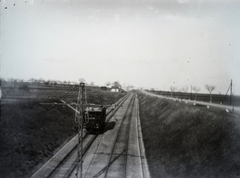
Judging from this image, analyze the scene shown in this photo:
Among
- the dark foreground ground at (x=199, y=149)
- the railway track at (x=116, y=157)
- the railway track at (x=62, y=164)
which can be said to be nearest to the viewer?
the dark foreground ground at (x=199, y=149)

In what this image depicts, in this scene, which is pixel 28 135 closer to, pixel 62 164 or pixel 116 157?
pixel 62 164

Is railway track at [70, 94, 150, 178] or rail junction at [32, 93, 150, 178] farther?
railway track at [70, 94, 150, 178]

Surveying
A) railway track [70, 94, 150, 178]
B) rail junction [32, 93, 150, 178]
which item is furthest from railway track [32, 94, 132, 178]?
railway track [70, 94, 150, 178]

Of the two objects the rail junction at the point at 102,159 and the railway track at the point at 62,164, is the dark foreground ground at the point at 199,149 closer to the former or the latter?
the rail junction at the point at 102,159

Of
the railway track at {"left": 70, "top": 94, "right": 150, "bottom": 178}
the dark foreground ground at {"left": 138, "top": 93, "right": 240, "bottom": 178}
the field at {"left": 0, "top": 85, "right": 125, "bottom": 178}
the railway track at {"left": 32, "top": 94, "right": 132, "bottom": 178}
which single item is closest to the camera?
the dark foreground ground at {"left": 138, "top": 93, "right": 240, "bottom": 178}

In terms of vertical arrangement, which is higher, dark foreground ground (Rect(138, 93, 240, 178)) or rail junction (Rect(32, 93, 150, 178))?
dark foreground ground (Rect(138, 93, 240, 178))

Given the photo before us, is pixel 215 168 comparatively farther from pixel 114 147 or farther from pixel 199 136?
pixel 114 147

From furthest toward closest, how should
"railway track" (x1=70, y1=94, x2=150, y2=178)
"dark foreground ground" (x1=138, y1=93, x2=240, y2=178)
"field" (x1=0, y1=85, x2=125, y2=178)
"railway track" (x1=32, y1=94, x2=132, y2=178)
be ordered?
"railway track" (x1=70, y1=94, x2=150, y2=178) → "field" (x1=0, y1=85, x2=125, y2=178) → "railway track" (x1=32, y1=94, x2=132, y2=178) → "dark foreground ground" (x1=138, y1=93, x2=240, y2=178)

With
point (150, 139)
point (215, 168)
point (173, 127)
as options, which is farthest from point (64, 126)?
point (215, 168)

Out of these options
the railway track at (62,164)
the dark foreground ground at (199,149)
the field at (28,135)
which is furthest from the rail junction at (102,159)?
the dark foreground ground at (199,149)

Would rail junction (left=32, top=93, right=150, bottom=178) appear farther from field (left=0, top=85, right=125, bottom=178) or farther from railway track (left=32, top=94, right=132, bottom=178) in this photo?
field (left=0, top=85, right=125, bottom=178)

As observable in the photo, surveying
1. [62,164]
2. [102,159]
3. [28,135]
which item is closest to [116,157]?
[102,159]

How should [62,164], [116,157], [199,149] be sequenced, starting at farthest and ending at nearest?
[116,157], [62,164], [199,149]
